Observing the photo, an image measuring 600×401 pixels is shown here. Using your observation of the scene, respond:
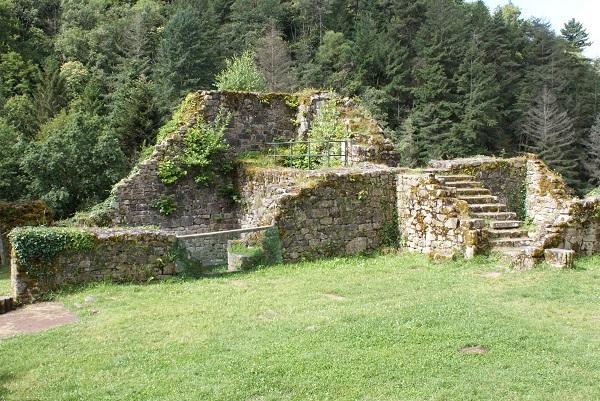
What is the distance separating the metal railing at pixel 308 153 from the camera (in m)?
17.2

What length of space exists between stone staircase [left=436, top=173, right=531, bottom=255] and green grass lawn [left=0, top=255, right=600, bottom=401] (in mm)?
1263

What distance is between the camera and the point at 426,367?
22.4ft

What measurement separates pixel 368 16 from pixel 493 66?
→ 59.0ft

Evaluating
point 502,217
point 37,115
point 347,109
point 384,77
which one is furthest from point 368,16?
point 502,217

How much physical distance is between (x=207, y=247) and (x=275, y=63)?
50.1 meters

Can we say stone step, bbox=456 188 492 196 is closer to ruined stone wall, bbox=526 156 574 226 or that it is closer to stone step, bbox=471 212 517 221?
stone step, bbox=471 212 517 221

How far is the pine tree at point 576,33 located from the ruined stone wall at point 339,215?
83821 mm

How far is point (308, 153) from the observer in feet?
59.2

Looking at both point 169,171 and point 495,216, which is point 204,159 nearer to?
point 169,171

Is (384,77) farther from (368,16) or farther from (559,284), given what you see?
(559,284)

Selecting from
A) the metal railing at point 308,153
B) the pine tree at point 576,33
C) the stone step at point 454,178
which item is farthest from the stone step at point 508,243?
the pine tree at point 576,33

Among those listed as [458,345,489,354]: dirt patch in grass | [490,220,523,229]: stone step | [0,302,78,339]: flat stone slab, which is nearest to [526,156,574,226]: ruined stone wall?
[490,220,523,229]: stone step

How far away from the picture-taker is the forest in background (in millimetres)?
53562

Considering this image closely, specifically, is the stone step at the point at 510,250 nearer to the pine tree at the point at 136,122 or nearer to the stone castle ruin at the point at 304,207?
the stone castle ruin at the point at 304,207
